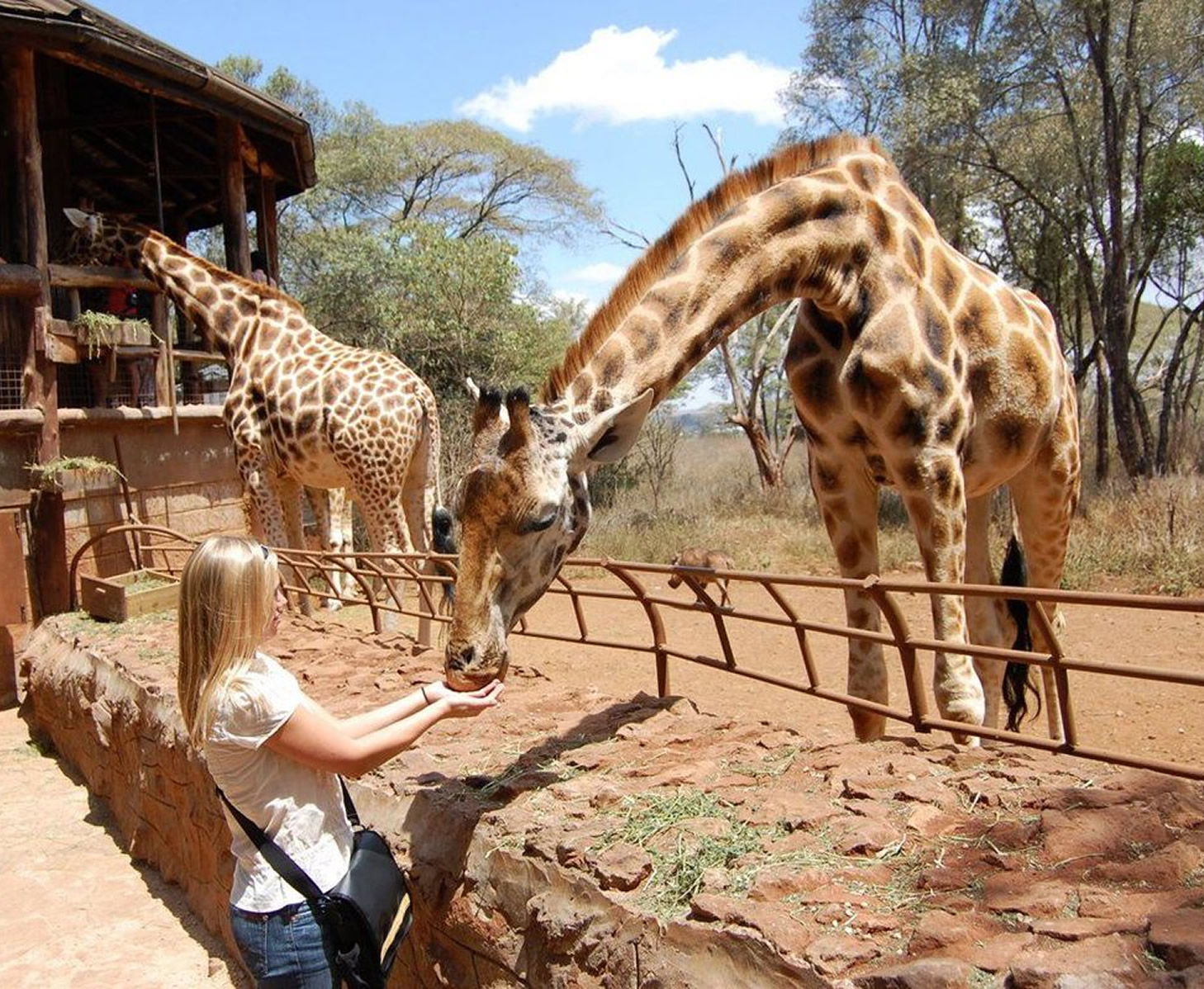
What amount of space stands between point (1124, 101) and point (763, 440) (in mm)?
7346

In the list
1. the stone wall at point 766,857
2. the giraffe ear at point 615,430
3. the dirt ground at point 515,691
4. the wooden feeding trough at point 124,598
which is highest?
the giraffe ear at point 615,430

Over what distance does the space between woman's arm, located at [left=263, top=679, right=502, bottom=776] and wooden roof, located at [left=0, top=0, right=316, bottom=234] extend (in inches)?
314

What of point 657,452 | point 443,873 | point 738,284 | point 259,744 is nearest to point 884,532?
point 657,452

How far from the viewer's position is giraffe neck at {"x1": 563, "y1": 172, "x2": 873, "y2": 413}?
326 cm

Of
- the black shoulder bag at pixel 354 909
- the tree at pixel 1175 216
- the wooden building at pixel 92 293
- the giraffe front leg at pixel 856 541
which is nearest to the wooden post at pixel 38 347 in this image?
the wooden building at pixel 92 293

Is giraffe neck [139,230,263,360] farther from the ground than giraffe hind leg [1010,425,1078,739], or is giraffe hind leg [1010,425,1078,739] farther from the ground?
giraffe neck [139,230,263,360]

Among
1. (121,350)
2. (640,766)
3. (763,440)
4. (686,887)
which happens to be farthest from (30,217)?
(763,440)

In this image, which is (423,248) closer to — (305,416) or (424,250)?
(424,250)

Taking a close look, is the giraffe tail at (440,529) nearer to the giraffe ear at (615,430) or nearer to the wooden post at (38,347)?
the giraffe ear at (615,430)

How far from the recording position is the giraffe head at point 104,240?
8867mm

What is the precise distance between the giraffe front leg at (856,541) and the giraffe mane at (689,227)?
40.3 inches

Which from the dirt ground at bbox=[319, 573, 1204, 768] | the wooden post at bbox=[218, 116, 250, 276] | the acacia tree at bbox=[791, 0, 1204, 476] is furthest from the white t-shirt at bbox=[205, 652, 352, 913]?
the acacia tree at bbox=[791, 0, 1204, 476]

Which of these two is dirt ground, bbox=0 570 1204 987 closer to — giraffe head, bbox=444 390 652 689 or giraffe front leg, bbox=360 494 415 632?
giraffe head, bbox=444 390 652 689

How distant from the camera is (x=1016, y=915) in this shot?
1949mm
